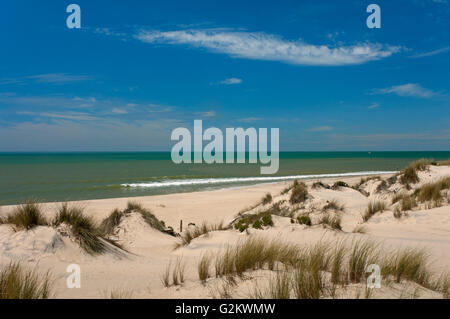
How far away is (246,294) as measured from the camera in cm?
345

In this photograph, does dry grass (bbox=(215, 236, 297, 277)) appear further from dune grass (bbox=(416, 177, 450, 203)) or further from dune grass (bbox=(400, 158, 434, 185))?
dune grass (bbox=(400, 158, 434, 185))

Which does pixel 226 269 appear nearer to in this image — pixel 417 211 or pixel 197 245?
pixel 197 245

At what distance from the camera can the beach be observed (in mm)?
3727

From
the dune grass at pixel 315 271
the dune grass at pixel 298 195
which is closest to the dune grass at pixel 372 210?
the dune grass at pixel 298 195

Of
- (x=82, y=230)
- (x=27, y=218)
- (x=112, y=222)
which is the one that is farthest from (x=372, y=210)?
(x=27, y=218)

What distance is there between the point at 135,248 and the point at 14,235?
11.6ft

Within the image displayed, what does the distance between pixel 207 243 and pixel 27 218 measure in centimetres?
445

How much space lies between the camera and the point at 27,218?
5250 millimetres

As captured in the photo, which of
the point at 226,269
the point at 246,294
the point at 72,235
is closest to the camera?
the point at 246,294

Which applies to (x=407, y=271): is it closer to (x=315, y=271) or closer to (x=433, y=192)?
(x=315, y=271)

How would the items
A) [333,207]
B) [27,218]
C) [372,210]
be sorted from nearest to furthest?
[27,218] → [372,210] → [333,207]

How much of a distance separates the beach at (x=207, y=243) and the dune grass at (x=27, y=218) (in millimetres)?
146

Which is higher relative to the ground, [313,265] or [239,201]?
[313,265]
